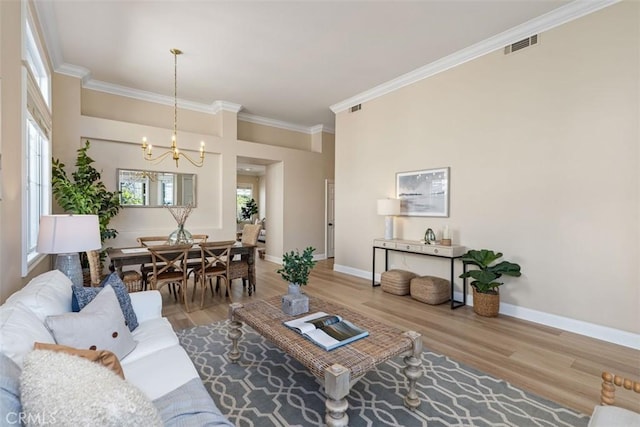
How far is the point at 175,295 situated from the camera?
166 inches

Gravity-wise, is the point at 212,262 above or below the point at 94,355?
below

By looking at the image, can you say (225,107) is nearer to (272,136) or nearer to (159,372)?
(272,136)

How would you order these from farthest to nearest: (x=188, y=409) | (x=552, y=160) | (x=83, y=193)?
1. (x=83, y=193)
2. (x=552, y=160)
3. (x=188, y=409)

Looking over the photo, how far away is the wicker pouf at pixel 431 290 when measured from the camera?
3877mm

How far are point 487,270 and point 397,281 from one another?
1.23 metres

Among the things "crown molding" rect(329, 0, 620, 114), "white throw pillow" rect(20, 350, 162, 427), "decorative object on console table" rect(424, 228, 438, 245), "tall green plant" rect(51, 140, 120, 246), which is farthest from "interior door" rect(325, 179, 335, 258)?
"white throw pillow" rect(20, 350, 162, 427)

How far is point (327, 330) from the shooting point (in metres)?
1.99

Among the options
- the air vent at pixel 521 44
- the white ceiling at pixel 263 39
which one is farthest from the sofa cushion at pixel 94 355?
the air vent at pixel 521 44

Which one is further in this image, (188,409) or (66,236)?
(66,236)

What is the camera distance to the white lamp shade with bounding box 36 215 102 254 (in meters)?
2.08

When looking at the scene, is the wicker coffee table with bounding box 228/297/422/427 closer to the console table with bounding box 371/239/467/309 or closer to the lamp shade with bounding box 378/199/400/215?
the console table with bounding box 371/239/467/309

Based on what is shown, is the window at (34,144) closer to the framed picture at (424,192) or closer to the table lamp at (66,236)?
the table lamp at (66,236)

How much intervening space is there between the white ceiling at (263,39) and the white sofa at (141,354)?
2.91 m

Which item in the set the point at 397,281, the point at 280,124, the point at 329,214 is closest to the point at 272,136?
the point at 280,124
